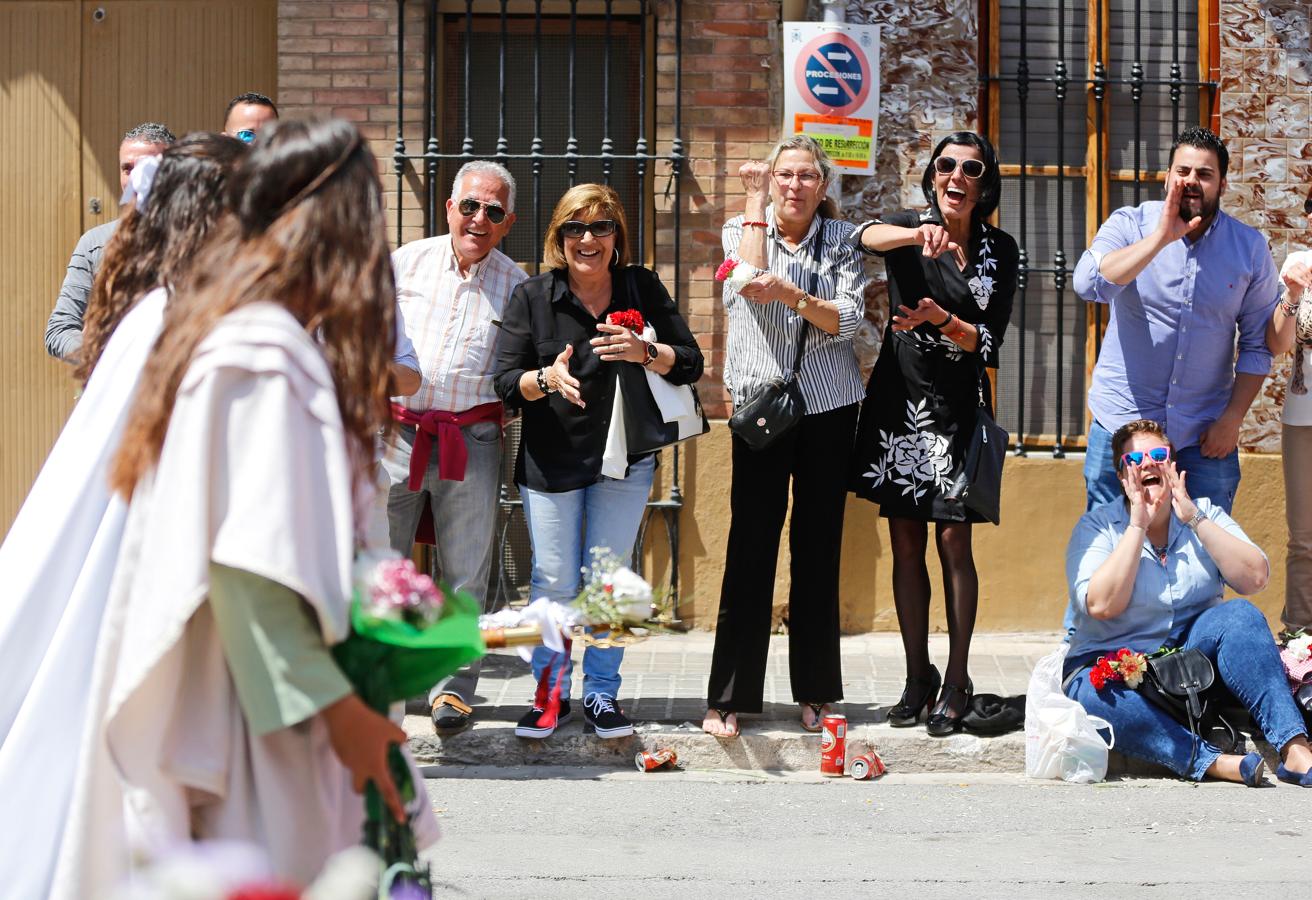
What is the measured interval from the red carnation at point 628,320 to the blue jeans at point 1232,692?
7.13 ft

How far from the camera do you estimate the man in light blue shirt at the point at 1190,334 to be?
656 cm

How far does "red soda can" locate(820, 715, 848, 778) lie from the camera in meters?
6.15

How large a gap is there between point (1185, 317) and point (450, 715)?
3.30 m

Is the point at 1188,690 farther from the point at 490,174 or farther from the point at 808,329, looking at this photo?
the point at 490,174

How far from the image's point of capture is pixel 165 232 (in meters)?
3.04

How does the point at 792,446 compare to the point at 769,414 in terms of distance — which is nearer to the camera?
the point at 769,414

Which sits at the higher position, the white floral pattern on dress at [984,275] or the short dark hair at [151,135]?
the short dark hair at [151,135]

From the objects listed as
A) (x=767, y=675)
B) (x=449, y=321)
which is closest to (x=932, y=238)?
(x=449, y=321)

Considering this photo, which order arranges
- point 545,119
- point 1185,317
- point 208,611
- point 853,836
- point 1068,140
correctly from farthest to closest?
point 1068,140, point 545,119, point 1185,317, point 853,836, point 208,611

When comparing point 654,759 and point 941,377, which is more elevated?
point 941,377

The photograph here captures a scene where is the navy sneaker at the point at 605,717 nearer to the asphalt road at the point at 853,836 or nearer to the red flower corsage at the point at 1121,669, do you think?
the asphalt road at the point at 853,836

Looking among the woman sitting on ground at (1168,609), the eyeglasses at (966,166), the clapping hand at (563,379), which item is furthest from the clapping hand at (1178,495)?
the clapping hand at (563,379)

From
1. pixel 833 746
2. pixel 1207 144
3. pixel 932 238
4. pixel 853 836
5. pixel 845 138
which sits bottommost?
pixel 853 836

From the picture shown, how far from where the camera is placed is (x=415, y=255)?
6.54 metres
